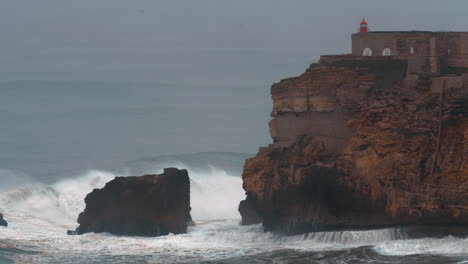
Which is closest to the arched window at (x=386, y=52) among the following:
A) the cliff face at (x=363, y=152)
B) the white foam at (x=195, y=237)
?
the cliff face at (x=363, y=152)

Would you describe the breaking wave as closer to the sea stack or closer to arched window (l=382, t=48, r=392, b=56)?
the sea stack

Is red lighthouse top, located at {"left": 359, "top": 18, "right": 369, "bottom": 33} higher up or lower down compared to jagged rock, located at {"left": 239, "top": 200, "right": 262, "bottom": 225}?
higher up

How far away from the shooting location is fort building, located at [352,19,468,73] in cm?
4225

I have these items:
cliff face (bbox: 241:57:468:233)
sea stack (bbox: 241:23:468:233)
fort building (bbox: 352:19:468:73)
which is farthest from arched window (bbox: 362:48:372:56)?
cliff face (bbox: 241:57:468:233)

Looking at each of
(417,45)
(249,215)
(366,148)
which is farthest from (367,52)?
(249,215)

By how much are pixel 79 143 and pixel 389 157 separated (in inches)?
1923

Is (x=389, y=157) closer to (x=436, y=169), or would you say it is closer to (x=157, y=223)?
(x=436, y=169)

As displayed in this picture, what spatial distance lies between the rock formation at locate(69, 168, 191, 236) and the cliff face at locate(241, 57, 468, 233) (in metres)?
2.87

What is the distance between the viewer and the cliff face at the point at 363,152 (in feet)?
122

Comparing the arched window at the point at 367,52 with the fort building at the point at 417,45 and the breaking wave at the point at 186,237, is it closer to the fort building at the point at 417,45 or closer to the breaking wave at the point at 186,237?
the fort building at the point at 417,45

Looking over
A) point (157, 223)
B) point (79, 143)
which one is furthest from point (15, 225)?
point (79, 143)

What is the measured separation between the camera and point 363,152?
38.5 meters

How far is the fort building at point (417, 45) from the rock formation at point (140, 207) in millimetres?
7336

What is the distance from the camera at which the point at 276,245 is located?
127 ft
